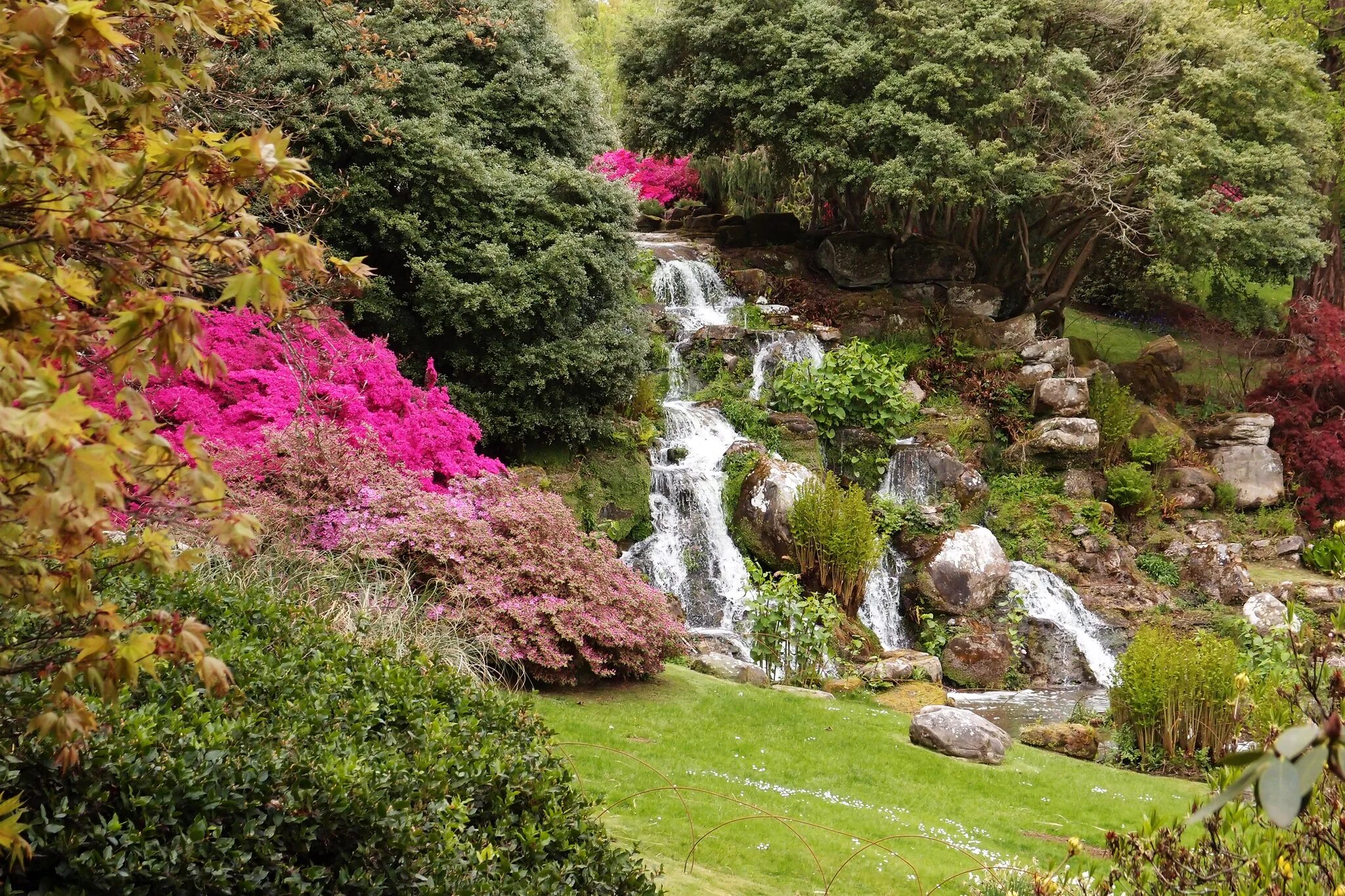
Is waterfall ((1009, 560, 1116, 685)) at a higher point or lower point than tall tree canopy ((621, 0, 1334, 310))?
lower

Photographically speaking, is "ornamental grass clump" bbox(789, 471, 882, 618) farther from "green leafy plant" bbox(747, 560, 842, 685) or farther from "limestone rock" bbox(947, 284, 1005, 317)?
"limestone rock" bbox(947, 284, 1005, 317)

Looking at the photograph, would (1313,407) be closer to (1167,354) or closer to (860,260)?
(1167,354)

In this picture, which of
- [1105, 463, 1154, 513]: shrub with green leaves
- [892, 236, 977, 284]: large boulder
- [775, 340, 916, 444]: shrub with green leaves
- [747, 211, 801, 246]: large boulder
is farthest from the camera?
[747, 211, 801, 246]: large boulder

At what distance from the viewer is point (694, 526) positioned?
13.6 m

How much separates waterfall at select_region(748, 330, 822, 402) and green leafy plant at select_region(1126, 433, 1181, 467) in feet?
17.6

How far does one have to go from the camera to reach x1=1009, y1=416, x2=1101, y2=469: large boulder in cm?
1630

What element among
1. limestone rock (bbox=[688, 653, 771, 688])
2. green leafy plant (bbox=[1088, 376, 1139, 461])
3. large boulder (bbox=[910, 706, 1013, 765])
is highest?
green leafy plant (bbox=[1088, 376, 1139, 461])

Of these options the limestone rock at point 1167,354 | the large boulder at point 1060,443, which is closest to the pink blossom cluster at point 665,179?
the limestone rock at point 1167,354

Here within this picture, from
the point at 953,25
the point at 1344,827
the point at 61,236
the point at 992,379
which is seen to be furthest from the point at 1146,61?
the point at 61,236

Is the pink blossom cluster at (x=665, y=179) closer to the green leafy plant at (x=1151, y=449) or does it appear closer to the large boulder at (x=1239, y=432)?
the green leafy plant at (x=1151, y=449)

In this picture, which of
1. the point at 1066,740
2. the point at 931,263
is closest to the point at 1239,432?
the point at 931,263

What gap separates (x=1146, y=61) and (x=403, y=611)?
16.2 meters

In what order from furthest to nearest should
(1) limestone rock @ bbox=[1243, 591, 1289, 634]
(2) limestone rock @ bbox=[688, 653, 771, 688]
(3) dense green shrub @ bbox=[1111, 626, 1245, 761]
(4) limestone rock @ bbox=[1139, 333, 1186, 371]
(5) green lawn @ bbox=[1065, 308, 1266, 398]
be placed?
(5) green lawn @ bbox=[1065, 308, 1266, 398] → (4) limestone rock @ bbox=[1139, 333, 1186, 371] → (1) limestone rock @ bbox=[1243, 591, 1289, 634] → (2) limestone rock @ bbox=[688, 653, 771, 688] → (3) dense green shrub @ bbox=[1111, 626, 1245, 761]

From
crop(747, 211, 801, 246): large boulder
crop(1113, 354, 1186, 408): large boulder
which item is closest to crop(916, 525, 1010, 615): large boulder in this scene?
crop(1113, 354, 1186, 408): large boulder
